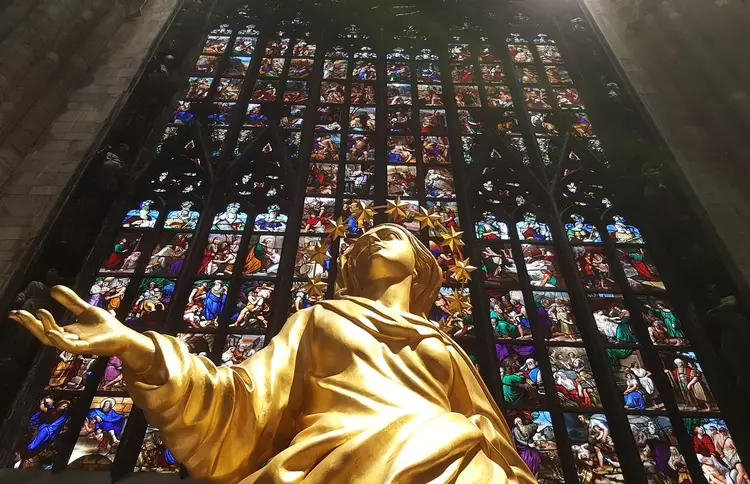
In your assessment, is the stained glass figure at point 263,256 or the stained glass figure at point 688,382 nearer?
the stained glass figure at point 688,382

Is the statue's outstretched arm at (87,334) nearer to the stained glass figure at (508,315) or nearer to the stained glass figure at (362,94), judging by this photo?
the stained glass figure at (508,315)

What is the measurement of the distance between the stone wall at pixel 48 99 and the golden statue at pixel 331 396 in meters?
3.91

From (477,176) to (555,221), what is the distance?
3.40 feet

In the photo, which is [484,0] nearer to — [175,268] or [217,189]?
[217,189]

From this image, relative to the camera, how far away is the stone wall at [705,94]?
7082mm

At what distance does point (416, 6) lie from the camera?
1131 cm

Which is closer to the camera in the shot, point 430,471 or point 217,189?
point 430,471

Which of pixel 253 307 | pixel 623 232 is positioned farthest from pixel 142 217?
pixel 623 232

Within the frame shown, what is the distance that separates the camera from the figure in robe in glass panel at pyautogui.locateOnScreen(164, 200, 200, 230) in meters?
7.13

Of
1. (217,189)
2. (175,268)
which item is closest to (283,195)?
(217,189)

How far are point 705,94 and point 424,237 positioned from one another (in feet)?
12.7

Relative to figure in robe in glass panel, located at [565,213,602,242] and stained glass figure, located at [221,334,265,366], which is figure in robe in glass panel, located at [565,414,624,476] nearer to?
figure in robe in glass panel, located at [565,213,602,242]

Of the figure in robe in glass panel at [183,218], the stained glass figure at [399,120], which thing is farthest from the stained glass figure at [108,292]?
the stained glass figure at [399,120]

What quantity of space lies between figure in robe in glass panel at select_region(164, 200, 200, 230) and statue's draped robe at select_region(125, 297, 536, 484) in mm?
4195
